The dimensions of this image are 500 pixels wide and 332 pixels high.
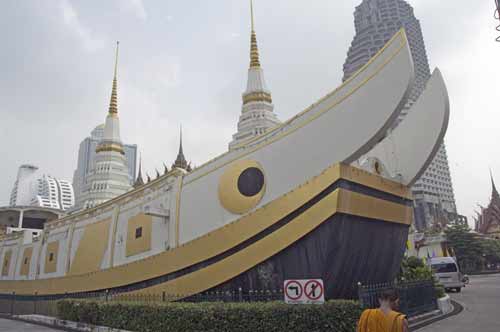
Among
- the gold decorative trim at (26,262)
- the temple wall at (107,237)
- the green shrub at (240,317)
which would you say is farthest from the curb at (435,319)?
the gold decorative trim at (26,262)

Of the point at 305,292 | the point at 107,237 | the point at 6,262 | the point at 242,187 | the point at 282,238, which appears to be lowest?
the point at 305,292

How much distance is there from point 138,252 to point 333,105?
8430mm

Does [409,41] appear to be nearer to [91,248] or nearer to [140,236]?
[91,248]

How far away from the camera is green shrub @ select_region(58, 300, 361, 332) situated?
6695 millimetres

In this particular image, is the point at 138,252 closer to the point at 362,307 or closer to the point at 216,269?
the point at 216,269

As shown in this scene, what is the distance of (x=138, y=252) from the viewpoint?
13.1 metres

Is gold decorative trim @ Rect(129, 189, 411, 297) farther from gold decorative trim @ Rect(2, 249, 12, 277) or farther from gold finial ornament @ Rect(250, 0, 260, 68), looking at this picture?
gold decorative trim @ Rect(2, 249, 12, 277)

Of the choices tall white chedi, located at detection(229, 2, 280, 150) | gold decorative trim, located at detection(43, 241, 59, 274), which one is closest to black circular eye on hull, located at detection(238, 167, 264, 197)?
tall white chedi, located at detection(229, 2, 280, 150)

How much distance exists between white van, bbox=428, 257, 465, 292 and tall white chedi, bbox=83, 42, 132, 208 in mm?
22625

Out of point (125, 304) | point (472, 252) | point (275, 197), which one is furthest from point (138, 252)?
point (472, 252)

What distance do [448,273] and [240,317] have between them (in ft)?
53.4

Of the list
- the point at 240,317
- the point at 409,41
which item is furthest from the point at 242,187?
the point at 409,41

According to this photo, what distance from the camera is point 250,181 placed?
10289 mm

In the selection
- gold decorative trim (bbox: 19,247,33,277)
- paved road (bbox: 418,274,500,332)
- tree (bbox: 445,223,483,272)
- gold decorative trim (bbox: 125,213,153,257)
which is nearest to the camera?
paved road (bbox: 418,274,500,332)
